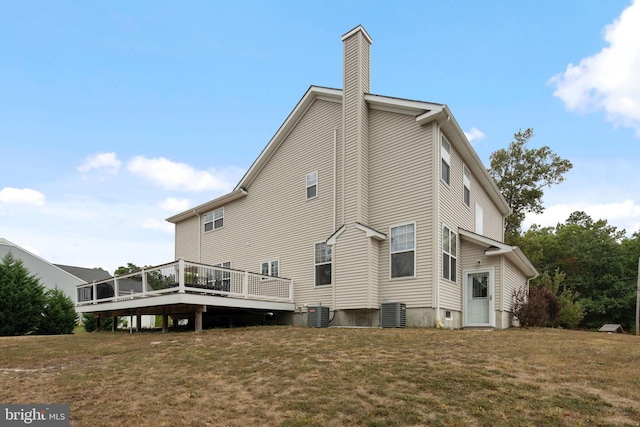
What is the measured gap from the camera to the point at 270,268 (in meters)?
17.0

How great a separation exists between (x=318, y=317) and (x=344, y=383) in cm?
768

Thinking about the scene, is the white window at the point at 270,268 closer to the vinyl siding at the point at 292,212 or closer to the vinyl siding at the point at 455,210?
the vinyl siding at the point at 292,212

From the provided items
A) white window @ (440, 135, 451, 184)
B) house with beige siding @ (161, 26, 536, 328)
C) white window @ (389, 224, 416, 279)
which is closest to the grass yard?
white window @ (389, 224, 416, 279)

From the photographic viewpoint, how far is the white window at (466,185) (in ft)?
51.3

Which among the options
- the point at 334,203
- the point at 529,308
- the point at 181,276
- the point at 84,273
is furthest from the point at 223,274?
the point at 84,273

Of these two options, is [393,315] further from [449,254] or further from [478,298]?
[478,298]

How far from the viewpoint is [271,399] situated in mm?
5289

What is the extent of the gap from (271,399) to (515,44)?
1551 cm

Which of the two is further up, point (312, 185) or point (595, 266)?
point (312, 185)

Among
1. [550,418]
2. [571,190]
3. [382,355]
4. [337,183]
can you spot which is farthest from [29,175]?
[571,190]

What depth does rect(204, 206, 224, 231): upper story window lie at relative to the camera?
20.0 metres

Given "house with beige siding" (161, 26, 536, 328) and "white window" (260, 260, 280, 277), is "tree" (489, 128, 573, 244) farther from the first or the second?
"white window" (260, 260, 280, 277)

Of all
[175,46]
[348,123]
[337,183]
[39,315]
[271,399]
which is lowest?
[39,315]

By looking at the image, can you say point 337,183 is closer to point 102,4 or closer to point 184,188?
point 102,4
